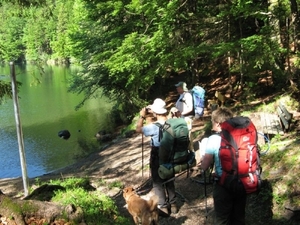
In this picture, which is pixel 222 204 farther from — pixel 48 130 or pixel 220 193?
pixel 48 130

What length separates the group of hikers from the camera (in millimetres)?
3430

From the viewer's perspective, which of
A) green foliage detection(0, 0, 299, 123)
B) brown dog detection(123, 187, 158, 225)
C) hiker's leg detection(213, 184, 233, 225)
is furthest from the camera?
green foliage detection(0, 0, 299, 123)

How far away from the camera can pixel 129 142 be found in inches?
509

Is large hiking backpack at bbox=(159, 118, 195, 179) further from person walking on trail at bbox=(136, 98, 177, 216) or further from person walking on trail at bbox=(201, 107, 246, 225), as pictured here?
person walking on trail at bbox=(201, 107, 246, 225)

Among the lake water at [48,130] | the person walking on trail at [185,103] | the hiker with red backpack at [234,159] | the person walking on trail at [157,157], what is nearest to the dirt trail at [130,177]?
the person walking on trail at [157,157]

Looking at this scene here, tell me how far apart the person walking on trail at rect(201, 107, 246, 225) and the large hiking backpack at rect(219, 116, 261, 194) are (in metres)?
0.12

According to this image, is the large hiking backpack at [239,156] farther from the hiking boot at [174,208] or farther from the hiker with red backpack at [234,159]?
the hiking boot at [174,208]

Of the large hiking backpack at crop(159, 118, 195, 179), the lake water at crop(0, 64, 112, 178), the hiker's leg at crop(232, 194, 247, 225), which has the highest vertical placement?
the large hiking backpack at crop(159, 118, 195, 179)

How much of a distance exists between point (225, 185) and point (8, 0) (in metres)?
6.59

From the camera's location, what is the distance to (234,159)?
128 inches

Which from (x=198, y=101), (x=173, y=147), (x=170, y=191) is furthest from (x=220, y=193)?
(x=198, y=101)

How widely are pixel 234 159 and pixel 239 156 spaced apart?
2.1 inches

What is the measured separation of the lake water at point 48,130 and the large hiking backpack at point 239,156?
5135 mm

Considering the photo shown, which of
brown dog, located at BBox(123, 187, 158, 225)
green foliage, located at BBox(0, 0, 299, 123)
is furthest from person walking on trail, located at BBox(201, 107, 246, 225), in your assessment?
green foliage, located at BBox(0, 0, 299, 123)
